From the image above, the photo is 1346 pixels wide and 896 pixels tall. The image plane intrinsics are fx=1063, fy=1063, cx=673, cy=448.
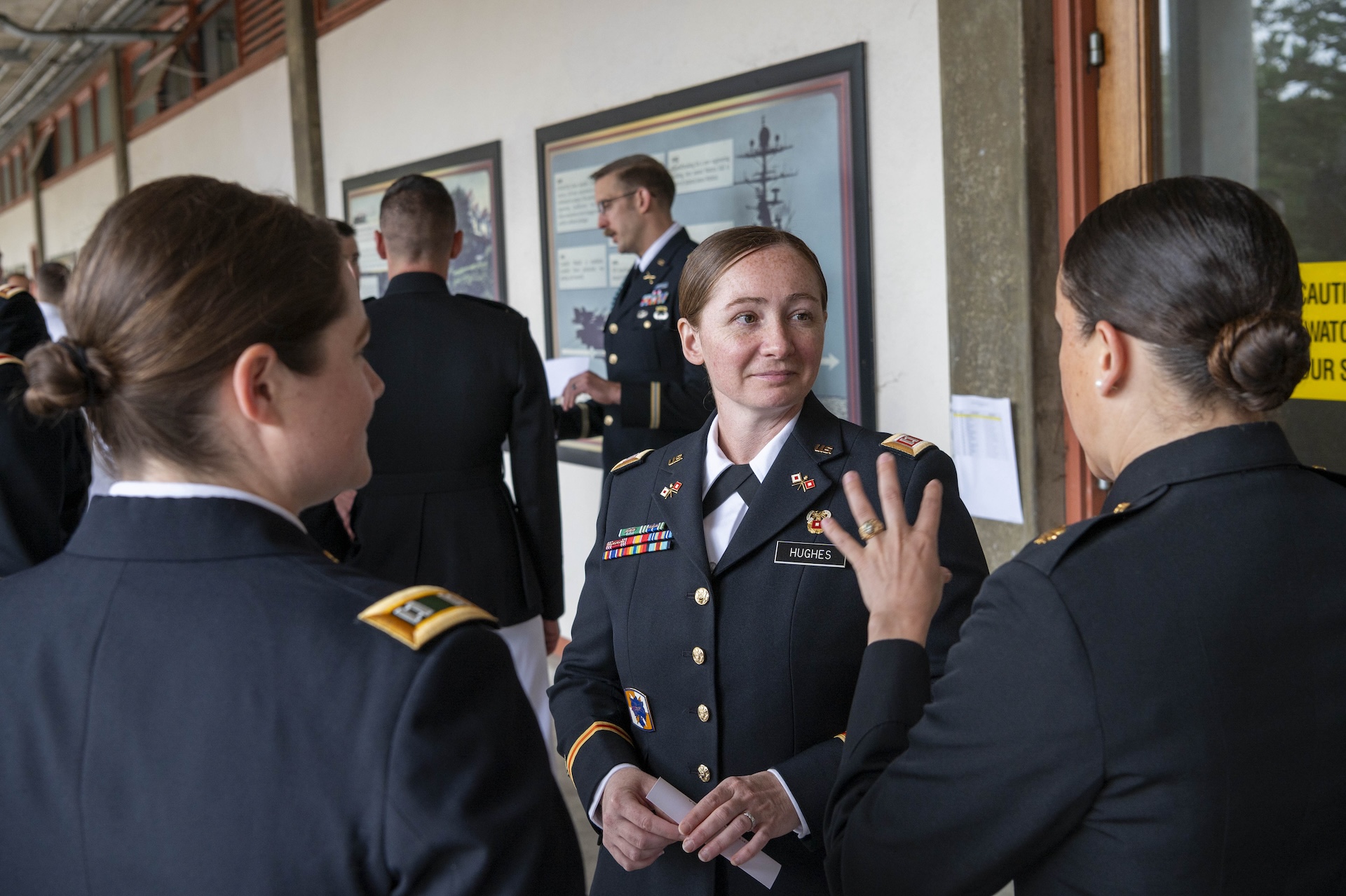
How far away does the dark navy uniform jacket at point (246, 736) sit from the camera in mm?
787

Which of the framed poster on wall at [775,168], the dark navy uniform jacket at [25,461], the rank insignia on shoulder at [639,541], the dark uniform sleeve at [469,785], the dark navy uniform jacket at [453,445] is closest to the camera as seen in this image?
the dark uniform sleeve at [469,785]

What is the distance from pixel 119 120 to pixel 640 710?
10.7 meters

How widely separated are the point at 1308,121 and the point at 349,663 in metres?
2.40

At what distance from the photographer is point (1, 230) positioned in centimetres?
1627

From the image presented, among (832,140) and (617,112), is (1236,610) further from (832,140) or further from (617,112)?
(617,112)

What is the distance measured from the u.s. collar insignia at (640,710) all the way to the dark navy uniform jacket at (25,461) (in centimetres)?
140

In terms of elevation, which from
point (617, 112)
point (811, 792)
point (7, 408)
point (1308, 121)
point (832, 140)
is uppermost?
point (617, 112)

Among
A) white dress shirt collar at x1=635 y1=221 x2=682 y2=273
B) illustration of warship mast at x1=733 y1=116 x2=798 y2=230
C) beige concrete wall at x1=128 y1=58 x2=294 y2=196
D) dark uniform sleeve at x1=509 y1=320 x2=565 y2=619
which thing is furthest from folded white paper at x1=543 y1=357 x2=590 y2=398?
beige concrete wall at x1=128 y1=58 x2=294 y2=196

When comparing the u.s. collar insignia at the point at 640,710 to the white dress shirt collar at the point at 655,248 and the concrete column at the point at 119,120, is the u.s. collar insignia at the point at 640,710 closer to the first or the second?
the white dress shirt collar at the point at 655,248

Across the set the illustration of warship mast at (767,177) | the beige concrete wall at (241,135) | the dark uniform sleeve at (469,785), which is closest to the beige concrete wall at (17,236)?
the beige concrete wall at (241,135)

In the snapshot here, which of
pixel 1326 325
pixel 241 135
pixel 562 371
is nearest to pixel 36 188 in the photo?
pixel 241 135

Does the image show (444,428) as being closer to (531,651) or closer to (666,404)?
(666,404)

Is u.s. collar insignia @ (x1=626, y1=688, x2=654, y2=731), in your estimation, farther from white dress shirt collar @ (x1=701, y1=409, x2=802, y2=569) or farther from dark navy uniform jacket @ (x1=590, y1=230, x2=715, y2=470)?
dark navy uniform jacket @ (x1=590, y1=230, x2=715, y2=470)

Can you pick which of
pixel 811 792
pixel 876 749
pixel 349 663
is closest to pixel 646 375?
pixel 811 792
